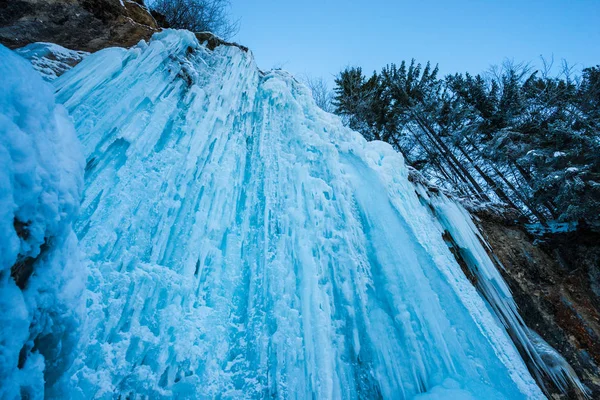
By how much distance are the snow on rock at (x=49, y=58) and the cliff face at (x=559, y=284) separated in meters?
9.37

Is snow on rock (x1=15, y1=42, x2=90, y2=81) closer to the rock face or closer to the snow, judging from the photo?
the rock face

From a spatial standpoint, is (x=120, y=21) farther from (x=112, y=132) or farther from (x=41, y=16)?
(x=112, y=132)


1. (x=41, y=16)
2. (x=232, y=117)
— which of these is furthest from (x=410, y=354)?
(x=41, y=16)

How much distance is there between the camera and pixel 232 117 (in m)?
4.36

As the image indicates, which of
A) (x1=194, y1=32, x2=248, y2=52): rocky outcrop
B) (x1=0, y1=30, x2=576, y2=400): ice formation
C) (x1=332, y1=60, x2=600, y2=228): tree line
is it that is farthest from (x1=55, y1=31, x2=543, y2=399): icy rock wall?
(x1=332, y1=60, x2=600, y2=228): tree line

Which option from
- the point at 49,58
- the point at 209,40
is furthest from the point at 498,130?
the point at 49,58

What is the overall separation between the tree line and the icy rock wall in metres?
5.46

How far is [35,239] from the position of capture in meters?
1.22

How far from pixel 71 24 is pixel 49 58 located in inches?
58.6

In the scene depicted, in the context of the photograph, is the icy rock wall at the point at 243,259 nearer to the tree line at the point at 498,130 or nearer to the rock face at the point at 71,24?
the rock face at the point at 71,24

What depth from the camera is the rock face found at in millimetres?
3869

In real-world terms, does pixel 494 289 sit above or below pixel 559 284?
below

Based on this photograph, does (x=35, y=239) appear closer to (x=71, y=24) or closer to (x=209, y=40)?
(x=209, y=40)

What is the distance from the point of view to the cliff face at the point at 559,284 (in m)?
4.85
